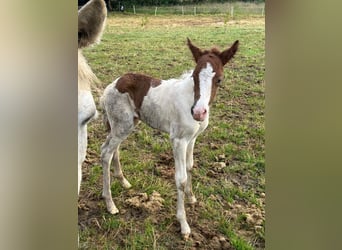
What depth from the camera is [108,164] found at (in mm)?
1299

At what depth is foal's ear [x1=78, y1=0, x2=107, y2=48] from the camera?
4.15 feet

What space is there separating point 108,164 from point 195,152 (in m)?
0.30

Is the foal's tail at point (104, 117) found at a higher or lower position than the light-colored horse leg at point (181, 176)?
higher

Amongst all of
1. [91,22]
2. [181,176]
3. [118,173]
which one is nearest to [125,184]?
[118,173]

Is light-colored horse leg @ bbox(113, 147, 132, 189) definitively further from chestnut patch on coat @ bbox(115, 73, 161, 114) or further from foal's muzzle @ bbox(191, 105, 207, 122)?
foal's muzzle @ bbox(191, 105, 207, 122)

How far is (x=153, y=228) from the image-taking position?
1.28m

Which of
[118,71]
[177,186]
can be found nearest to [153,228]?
[177,186]

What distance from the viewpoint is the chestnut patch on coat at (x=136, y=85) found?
131 centimetres

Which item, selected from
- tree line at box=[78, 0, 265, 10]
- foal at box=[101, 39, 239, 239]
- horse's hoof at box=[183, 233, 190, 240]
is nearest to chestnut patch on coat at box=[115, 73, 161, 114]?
foal at box=[101, 39, 239, 239]

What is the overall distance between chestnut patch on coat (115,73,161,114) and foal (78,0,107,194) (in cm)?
10

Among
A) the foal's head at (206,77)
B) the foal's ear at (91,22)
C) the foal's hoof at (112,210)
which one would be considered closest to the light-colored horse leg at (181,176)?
the foal's head at (206,77)

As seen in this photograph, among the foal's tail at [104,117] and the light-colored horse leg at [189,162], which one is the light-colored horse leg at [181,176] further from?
the foal's tail at [104,117]
